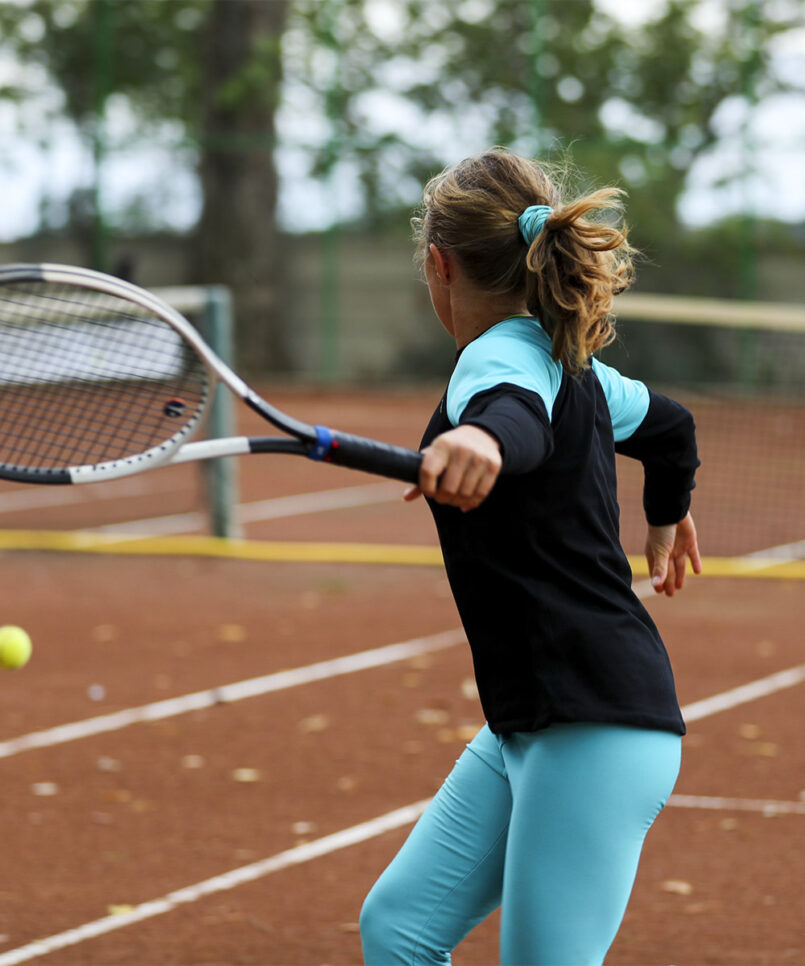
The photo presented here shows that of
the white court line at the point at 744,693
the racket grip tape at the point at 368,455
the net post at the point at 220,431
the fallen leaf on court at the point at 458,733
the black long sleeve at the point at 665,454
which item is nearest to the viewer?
the racket grip tape at the point at 368,455

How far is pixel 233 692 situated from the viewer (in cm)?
633

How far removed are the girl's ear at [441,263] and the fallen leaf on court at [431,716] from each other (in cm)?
361

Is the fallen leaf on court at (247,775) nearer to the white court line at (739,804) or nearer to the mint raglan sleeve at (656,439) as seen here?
the white court line at (739,804)

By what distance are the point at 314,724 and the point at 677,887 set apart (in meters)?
2.05

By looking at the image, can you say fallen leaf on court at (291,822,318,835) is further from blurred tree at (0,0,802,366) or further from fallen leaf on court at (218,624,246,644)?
blurred tree at (0,0,802,366)

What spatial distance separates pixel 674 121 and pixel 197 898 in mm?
18393

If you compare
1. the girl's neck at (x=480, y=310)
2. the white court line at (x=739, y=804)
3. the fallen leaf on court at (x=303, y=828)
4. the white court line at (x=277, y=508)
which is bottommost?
the white court line at (x=277, y=508)

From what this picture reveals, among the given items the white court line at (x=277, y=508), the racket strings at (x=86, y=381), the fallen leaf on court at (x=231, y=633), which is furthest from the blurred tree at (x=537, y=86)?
the racket strings at (x=86, y=381)

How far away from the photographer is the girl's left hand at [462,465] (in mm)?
1960

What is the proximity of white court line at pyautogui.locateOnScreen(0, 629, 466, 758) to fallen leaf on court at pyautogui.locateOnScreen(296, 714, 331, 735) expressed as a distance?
0.43 meters

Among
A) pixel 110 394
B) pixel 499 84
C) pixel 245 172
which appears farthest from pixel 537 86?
pixel 110 394

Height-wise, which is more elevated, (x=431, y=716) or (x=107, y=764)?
(x=107, y=764)

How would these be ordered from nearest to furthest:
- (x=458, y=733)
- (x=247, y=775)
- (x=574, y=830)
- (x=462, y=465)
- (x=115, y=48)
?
(x=462, y=465) → (x=574, y=830) → (x=247, y=775) → (x=458, y=733) → (x=115, y=48)

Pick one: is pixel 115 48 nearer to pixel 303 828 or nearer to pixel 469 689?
pixel 469 689
